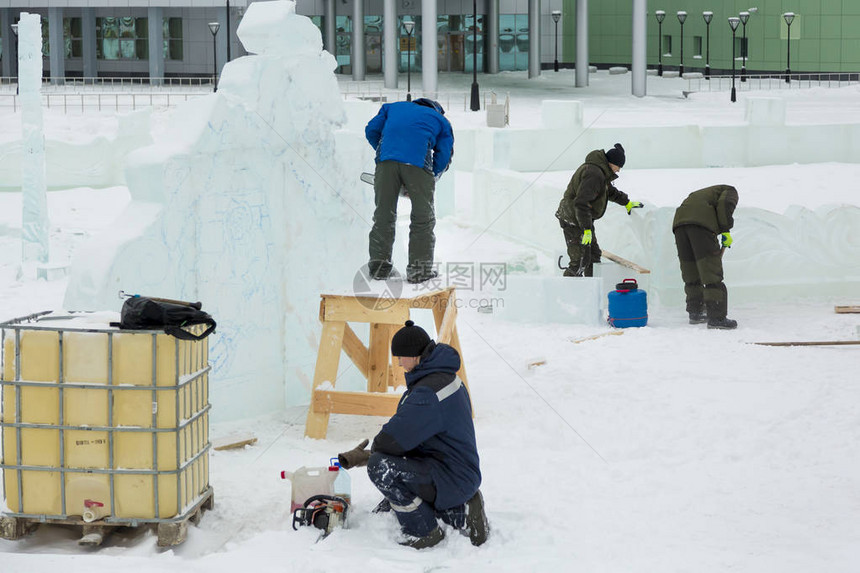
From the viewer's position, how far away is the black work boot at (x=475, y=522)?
5750mm

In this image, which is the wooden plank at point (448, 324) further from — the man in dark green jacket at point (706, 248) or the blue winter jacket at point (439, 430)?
the man in dark green jacket at point (706, 248)

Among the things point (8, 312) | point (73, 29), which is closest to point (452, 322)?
point (8, 312)

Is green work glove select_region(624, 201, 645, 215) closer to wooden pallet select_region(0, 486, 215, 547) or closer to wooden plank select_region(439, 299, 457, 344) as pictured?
wooden plank select_region(439, 299, 457, 344)

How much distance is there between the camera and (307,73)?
343 inches

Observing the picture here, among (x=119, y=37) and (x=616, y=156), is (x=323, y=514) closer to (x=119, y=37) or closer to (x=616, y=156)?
(x=616, y=156)

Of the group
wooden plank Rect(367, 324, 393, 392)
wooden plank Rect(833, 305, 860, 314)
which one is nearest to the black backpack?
wooden plank Rect(367, 324, 393, 392)

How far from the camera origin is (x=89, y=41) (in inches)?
1844

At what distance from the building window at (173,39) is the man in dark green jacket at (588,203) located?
4097cm

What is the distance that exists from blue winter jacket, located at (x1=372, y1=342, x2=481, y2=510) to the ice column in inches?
454

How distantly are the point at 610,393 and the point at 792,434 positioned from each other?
1607 millimetres

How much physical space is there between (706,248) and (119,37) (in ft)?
137

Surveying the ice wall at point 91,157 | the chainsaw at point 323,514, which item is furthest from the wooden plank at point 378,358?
the ice wall at point 91,157

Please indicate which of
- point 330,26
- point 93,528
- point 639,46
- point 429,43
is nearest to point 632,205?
point 93,528

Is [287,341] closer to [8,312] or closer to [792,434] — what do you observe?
[792,434]
